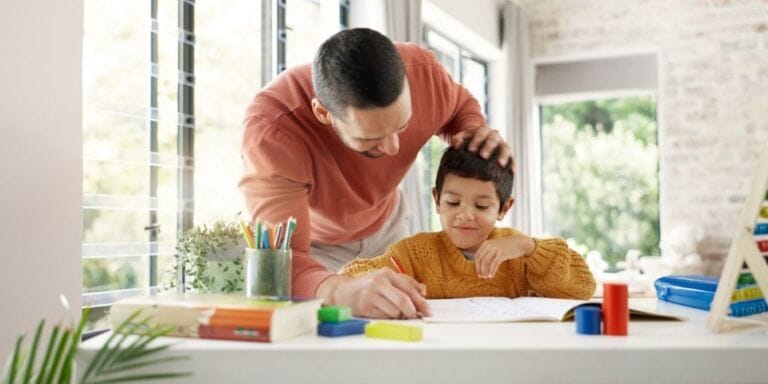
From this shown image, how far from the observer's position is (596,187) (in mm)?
6609

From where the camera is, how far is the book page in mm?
1019

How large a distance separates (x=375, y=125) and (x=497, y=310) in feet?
1.70

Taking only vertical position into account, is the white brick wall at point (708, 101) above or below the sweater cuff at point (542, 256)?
above

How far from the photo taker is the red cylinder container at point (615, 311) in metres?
0.88

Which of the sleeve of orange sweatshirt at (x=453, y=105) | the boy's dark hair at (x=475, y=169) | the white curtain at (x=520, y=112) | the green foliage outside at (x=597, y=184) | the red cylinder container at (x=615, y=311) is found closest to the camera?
the red cylinder container at (x=615, y=311)

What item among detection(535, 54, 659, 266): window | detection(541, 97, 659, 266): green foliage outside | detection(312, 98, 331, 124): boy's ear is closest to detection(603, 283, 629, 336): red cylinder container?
detection(312, 98, 331, 124): boy's ear

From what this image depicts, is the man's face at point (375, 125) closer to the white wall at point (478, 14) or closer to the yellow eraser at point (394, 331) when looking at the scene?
the yellow eraser at point (394, 331)

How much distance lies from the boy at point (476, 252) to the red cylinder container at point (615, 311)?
489mm

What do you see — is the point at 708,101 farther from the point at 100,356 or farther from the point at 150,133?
the point at 100,356

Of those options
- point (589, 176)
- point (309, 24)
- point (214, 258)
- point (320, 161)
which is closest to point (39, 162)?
point (214, 258)

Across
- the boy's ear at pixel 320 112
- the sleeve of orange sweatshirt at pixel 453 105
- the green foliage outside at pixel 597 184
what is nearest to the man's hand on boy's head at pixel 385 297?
the boy's ear at pixel 320 112

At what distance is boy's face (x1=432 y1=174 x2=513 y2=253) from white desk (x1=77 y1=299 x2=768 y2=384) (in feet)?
2.50

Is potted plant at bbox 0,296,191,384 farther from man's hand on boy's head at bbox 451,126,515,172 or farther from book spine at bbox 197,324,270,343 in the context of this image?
man's hand on boy's head at bbox 451,126,515,172

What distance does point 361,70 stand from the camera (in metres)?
1.41
